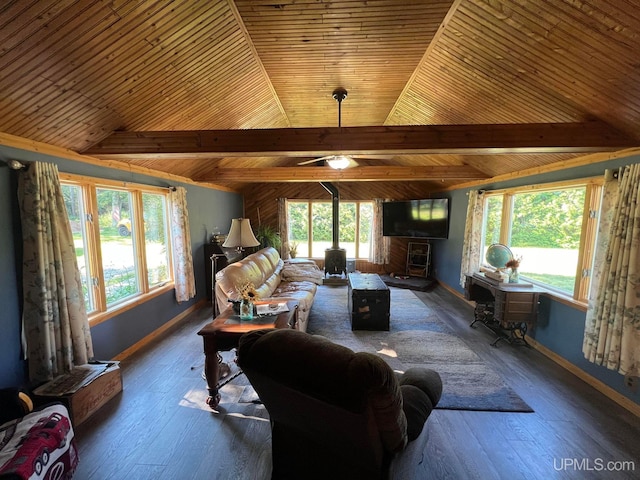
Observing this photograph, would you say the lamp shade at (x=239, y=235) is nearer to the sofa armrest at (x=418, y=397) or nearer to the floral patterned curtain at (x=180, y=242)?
the floral patterned curtain at (x=180, y=242)

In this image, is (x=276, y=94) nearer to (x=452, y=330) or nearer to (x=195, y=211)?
(x=195, y=211)

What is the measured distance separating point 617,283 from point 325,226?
18.9 ft

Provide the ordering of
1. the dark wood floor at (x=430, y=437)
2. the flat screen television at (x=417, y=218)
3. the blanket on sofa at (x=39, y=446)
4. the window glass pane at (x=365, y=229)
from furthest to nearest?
1. the window glass pane at (x=365, y=229)
2. the flat screen television at (x=417, y=218)
3. the dark wood floor at (x=430, y=437)
4. the blanket on sofa at (x=39, y=446)

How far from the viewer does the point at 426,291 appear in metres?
6.00

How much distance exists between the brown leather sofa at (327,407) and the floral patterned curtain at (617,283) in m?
2.12

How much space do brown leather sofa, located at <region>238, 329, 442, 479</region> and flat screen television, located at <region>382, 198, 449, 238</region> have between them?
540cm

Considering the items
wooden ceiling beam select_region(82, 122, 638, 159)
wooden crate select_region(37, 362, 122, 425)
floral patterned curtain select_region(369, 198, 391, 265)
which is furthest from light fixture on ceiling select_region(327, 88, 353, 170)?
floral patterned curtain select_region(369, 198, 391, 265)

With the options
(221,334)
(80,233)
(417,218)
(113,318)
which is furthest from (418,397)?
(417,218)

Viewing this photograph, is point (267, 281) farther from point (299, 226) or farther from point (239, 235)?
point (299, 226)

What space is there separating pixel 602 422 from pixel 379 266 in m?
5.44

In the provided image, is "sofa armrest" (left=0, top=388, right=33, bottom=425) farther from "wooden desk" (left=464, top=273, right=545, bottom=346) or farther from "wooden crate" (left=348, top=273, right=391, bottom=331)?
"wooden desk" (left=464, top=273, right=545, bottom=346)

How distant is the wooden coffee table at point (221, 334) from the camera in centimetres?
214

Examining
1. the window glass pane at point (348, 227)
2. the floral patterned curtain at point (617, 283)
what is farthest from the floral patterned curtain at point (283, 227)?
the floral patterned curtain at point (617, 283)

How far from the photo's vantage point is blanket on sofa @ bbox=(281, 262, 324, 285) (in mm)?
5129
